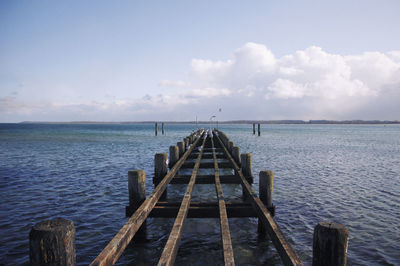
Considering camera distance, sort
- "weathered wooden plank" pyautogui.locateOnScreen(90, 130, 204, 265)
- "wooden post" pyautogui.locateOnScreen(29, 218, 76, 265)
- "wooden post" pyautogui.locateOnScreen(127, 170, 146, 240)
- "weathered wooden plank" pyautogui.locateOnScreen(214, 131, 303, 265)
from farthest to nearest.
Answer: "wooden post" pyautogui.locateOnScreen(127, 170, 146, 240)
"weathered wooden plank" pyautogui.locateOnScreen(214, 131, 303, 265)
"weathered wooden plank" pyautogui.locateOnScreen(90, 130, 204, 265)
"wooden post" pyautogui.locateOnScreen(29, 218, 76, 265)

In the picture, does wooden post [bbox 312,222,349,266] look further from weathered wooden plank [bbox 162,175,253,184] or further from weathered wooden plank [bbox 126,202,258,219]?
weathered wooden plank [bbox 162,175,253,184]

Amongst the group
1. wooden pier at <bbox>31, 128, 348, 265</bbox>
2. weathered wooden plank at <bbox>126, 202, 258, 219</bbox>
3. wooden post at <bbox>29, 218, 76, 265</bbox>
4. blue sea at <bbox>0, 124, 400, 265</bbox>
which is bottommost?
blue sea at <bbox>0, 124, 400, 265</bbox>

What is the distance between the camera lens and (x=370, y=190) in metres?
12.0

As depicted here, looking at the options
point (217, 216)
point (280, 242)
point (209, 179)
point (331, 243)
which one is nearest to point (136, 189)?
point (217, 216)

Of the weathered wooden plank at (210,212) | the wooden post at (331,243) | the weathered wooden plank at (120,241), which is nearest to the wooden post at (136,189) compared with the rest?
the weathered wooden plank at (210,212)

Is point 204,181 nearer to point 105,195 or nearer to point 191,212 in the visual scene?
point 191,212

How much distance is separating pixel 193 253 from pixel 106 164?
576 inches

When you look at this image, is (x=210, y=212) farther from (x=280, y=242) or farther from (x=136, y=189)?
(x=280, y=242)

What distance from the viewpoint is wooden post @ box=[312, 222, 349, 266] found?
3021 millimetres

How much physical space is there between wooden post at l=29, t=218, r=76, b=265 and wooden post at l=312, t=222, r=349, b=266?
2.85 m

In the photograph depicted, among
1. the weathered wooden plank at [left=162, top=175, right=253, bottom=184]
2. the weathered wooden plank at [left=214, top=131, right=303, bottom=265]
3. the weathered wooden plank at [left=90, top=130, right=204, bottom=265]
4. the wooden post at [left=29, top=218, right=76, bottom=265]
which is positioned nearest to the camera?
the wooden post at [left=29, top=218, right=76, bottom=265]

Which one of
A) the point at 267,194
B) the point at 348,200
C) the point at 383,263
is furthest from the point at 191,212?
the point at 348,200

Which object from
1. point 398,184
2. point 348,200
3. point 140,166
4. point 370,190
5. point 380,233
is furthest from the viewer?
point 140,166

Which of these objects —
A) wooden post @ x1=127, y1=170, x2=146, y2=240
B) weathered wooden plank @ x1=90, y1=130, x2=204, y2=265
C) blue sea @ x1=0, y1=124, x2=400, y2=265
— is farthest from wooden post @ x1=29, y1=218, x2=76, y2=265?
wooden post @ x1=127, y1=170, x2=146, y2=240
